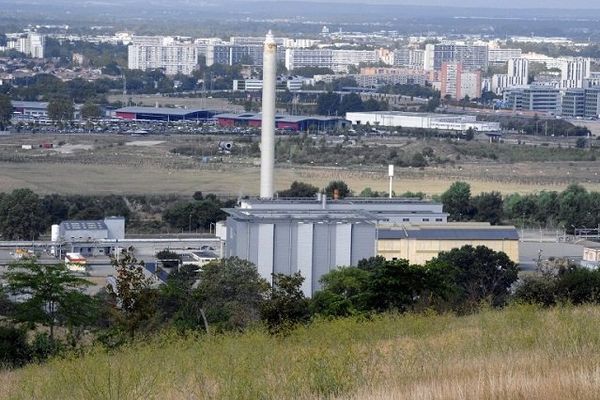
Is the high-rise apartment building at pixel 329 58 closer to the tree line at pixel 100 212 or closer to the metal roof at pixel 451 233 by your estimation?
the tree line at pixel 100 212

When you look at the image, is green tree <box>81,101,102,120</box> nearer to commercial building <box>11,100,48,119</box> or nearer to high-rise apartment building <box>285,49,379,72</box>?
commercial building <box>11,100,48,119</box>

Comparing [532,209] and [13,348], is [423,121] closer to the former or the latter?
[532,209]

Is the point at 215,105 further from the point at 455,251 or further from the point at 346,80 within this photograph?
the point at 455,251

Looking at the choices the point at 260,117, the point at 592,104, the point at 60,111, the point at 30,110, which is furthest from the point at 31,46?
the point at 260,117

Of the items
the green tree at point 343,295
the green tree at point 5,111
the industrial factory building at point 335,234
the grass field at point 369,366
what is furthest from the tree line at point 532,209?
the green tree at point 5,111

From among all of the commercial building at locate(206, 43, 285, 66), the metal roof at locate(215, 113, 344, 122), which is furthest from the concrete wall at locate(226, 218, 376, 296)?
the commercial building at locate(206, 43, 285, 66)

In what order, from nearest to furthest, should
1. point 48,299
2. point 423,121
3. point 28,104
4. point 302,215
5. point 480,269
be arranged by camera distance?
point 48,299
point 480,269
point 302,215
point 423,121
point 28,104

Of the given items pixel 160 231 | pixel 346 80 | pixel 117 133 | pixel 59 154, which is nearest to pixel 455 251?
pixel 160 231
